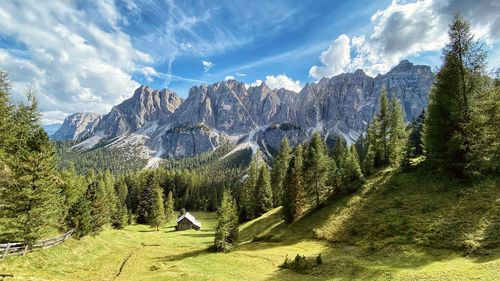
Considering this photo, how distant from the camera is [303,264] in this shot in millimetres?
34344

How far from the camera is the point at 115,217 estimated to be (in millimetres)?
102250

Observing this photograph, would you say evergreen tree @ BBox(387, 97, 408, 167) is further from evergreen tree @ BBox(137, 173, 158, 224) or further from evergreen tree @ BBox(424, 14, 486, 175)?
evergreen tree @ BBox(137, 173, 158, 224)

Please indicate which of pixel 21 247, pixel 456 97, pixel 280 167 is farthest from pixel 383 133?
pixel 21 247

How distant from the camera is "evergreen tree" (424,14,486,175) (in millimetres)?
43906

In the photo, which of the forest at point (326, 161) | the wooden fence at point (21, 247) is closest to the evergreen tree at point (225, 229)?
the forest at point (326, 161)

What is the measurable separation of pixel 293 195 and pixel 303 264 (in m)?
27.2

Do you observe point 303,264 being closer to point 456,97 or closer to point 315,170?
point 315,170

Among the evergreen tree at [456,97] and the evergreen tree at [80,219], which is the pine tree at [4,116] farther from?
the evergreen tree at [456,97]

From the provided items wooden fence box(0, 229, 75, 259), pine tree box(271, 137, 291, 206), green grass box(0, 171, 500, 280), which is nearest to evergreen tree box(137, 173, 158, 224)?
pine tree box(271, 137, 291, 206)

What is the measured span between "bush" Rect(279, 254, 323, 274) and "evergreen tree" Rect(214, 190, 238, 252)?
609 inches

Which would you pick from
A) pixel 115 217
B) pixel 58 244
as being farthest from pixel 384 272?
pixel 115 217

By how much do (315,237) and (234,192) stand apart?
115902mm

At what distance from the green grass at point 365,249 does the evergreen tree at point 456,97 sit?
15.3 ft

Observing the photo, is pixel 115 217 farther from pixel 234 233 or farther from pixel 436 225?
pixel 436 225
